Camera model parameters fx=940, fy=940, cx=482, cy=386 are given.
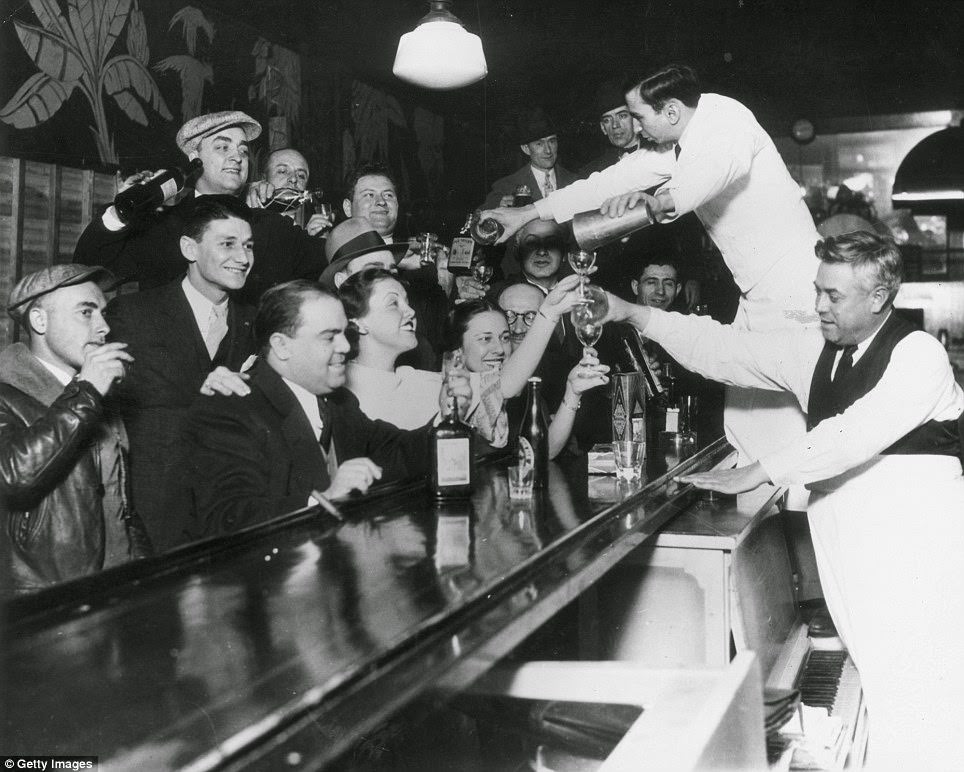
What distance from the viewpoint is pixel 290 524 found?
1.80 m

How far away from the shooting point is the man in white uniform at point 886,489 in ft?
7.73

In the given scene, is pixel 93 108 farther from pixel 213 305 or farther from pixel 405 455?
pixel 405 455

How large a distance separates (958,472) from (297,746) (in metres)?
2.09

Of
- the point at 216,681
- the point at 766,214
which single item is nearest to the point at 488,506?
the point at 216,681

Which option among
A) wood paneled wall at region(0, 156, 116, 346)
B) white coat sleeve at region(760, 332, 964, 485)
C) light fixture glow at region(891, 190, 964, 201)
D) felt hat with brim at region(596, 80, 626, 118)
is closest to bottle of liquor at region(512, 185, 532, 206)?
felt hat with brim at region(596, 80, 626, 118)

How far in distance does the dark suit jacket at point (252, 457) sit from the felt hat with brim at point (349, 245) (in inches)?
19.1

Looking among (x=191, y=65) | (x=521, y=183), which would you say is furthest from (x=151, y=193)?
(x=521, y=183)

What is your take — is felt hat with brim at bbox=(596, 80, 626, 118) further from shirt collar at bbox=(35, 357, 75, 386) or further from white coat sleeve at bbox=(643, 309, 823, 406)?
shirt collar at bbox=(35, 357, 75, 386)

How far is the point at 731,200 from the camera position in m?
3.05

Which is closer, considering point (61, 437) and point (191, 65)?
point (61, 437)

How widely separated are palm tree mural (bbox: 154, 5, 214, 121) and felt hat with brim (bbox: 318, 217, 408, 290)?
487 mm

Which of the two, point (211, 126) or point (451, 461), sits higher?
point (211, 126)

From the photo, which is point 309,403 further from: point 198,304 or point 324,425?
point 198,304

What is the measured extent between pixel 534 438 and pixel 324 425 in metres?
0.52
